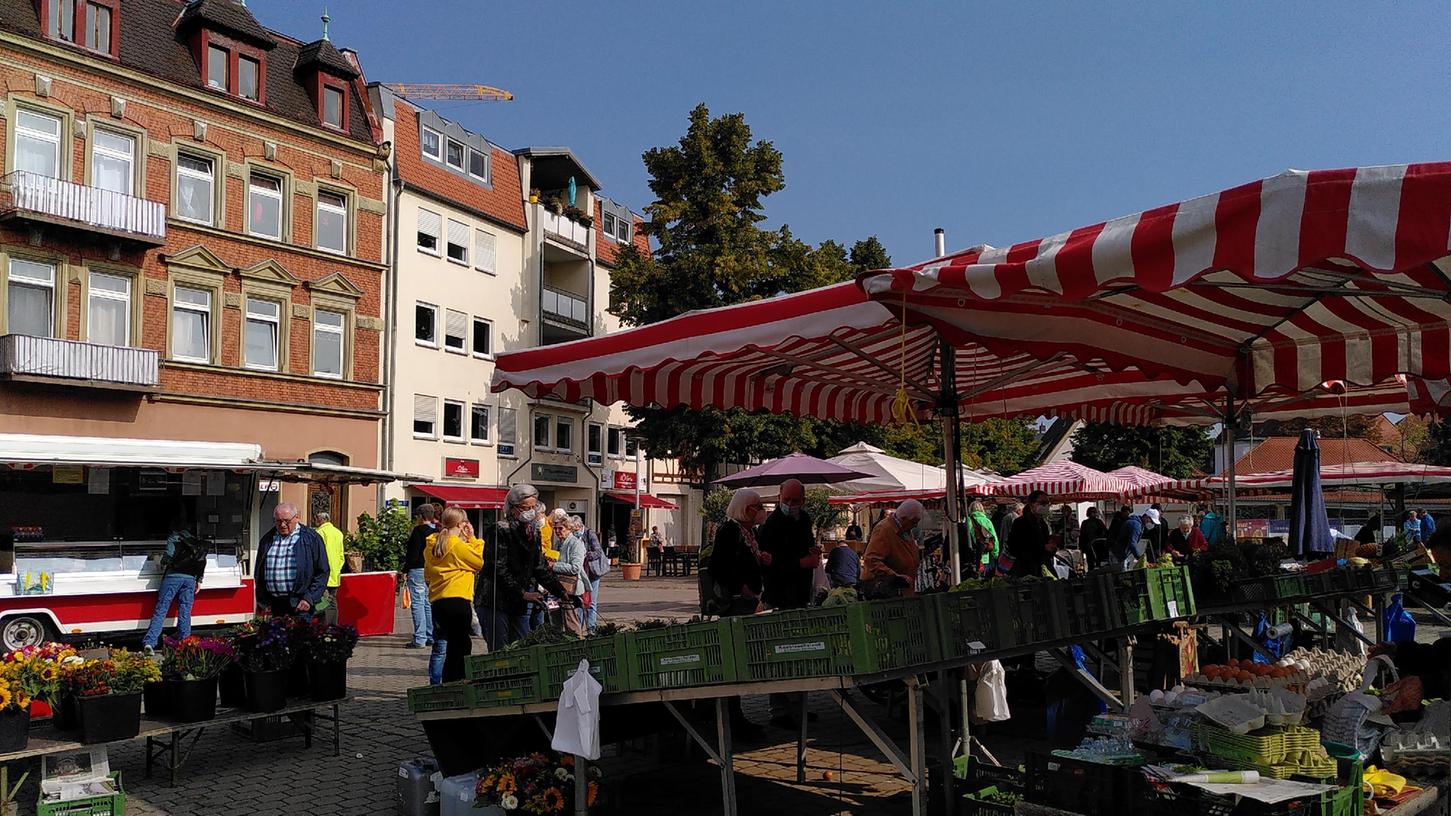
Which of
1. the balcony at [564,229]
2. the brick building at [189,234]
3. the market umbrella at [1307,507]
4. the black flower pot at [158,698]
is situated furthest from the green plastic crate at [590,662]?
the balcony at [564,229]

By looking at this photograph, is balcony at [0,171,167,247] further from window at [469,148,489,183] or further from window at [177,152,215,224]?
window at [469,148,489,183]

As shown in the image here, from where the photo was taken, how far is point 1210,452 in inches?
1913

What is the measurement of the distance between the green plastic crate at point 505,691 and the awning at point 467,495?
25.6 metres

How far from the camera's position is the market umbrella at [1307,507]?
9156 mm

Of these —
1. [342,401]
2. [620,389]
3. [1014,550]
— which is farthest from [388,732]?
[342,401]

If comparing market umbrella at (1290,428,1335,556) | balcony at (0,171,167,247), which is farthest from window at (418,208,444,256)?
market umbrella at (1290,428,1335,556)

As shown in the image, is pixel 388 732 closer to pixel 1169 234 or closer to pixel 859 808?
pixel 859 808

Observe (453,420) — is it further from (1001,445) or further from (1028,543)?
(1028,543)

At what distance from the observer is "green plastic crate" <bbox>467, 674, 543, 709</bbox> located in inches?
222

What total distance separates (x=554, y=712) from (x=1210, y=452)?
48216mm

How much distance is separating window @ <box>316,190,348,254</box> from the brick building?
54mm

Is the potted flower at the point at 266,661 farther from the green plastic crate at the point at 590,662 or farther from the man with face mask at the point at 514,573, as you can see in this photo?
the green plastic crate at the point at 590,662

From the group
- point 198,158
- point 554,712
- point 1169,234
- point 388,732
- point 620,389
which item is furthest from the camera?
point 198,158

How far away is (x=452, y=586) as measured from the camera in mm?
8523
